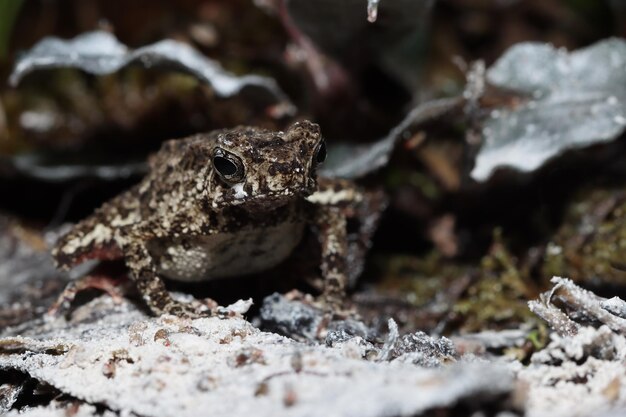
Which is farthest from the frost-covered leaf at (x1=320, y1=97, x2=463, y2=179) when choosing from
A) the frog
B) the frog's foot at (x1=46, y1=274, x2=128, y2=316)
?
the frog's foot at (x1=46, y1=274, x2=128, y2=316)

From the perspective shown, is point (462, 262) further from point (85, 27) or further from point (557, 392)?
point (85, 27)

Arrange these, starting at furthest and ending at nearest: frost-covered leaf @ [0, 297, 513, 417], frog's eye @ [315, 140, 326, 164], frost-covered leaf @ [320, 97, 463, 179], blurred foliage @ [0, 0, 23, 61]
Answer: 1. blurred foliage @ [0, 0, 23, 61]
2. frost-covered leaf @ [320, 97, 463, 179]
3. frog's eye @ [315, 140, 326, 164]
4. frost-covered leaf @ [0, 297, 513, 417]

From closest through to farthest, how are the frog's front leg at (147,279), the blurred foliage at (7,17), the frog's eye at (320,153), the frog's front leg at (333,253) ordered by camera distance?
the frog's eye at (320,153) < the frog's front leg at (147,279) < the frog's front leg at (333,253) < the blurred foliage at (7,17)

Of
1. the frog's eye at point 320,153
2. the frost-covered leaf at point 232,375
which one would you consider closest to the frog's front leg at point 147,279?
the frost-covered leaf at point 232,375

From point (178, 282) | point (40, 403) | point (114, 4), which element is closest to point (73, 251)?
point (178, 282)

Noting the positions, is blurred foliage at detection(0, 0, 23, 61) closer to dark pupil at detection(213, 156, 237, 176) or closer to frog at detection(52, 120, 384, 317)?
frog at detection(52, 120, 384, 317)

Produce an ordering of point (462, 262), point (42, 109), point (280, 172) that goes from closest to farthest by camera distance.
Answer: point (280, 172), point (462, 262), point (42, 109)

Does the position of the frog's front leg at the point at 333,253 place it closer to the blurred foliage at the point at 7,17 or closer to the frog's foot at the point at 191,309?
the frog's foot at the point at 191,309

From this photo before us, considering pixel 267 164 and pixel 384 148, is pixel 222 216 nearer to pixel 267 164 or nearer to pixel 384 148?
pixel 267 164
